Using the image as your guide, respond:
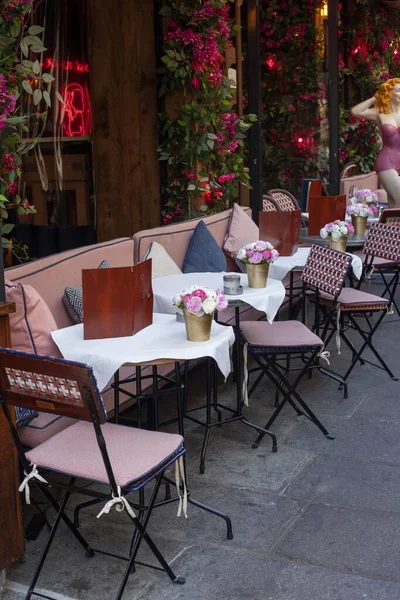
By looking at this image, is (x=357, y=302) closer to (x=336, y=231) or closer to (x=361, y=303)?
(x=361, y=303)

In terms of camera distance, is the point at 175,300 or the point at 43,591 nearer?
the point at 43,591

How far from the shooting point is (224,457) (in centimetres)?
432

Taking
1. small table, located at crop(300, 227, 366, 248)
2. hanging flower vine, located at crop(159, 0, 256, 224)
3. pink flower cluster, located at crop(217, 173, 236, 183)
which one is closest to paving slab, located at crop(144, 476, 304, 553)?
small table, located at crop(300, 227, 366, 248)

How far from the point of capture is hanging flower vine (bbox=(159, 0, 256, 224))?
268 inches

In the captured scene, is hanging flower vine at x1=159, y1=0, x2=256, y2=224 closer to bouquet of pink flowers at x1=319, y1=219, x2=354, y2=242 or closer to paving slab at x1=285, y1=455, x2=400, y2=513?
bouquet of pink flowers at x1=319, y1=219, x2=354, y2=242

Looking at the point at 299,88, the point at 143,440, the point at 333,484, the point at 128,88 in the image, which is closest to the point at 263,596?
the point at 143,440

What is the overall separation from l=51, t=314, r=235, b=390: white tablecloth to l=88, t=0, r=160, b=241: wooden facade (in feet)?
11.4

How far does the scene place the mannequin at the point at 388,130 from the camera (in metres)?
8.42

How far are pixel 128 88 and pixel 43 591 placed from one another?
4808 millimetres

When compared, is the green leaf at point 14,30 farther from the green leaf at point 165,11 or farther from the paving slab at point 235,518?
the green leaf at point 165,11

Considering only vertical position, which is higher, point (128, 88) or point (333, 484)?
point (128, 88)

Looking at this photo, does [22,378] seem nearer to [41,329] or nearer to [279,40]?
[41,329]

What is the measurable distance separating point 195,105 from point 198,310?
3823 millimetres

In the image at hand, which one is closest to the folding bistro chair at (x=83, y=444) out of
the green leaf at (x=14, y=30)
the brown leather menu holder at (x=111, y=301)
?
the brown leather menu holder at (x=111, y=301)
